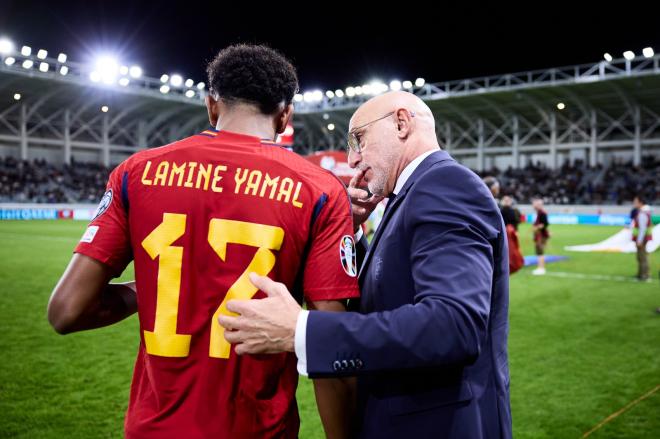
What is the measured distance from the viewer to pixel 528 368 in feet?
19.1

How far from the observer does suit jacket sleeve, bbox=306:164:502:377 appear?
4.25 feet

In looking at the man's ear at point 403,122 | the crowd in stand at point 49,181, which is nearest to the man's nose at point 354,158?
the man's ear at point 403,122

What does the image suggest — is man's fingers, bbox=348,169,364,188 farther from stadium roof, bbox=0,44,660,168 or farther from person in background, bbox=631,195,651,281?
stadium roof, bbox=0,44,660,168

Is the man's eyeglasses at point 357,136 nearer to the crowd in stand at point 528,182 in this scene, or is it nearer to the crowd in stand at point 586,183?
the crowd in stand at point 586,183

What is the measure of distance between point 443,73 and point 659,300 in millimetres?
40057

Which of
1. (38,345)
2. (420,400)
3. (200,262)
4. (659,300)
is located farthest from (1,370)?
(659,300)

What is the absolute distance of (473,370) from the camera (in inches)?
63.1

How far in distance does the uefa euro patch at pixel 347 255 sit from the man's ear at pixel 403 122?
0.41m

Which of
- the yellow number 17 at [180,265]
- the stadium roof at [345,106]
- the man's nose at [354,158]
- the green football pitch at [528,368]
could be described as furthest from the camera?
the stadium roof at [345,106]

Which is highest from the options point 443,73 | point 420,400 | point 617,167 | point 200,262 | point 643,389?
point 443,73

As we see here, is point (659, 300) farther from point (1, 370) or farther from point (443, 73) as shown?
point (443, 73)

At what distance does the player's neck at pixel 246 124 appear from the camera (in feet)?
5.87

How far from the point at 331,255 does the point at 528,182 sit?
44894mm

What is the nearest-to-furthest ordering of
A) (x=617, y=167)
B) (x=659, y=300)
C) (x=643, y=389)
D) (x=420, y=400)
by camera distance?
(x=420, y=400), (x=643, y=389), (x=659, y=300), (x=617, y=167)
